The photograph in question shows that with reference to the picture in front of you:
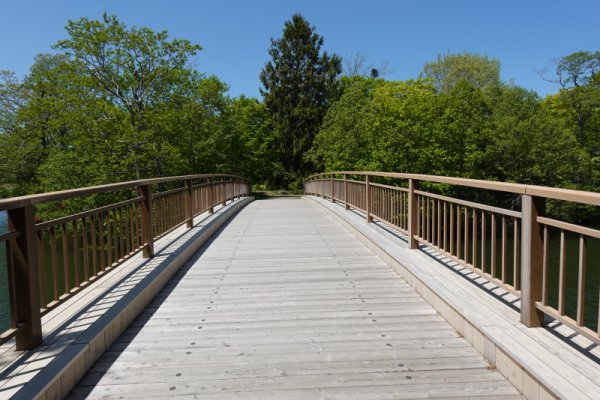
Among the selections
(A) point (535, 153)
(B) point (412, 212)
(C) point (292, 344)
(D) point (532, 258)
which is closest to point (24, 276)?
(C) point (292, 344)

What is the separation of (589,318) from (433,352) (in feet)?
42.2

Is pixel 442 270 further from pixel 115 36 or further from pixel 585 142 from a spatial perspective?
pixel 585 142

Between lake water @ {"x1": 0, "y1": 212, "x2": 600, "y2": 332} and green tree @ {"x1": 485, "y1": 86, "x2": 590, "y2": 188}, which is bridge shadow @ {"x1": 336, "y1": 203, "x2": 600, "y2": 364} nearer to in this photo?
lake water @ {"x1": 0, "y1": 212, "x2": 600, "y2": 332}

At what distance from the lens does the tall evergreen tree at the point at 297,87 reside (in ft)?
125

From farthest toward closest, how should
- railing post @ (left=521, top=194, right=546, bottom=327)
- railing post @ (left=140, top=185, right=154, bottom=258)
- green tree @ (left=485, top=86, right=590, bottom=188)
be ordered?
green tree @ (left=485, top=86, right=590, bottom=188)
railing post @ (left=140, top=185, right=154, bottom=258)
railing post @ (left=521, top=194, right=546, bottom=327)

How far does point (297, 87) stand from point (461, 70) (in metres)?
14.6

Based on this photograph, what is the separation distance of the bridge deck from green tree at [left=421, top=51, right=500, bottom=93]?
38142mm

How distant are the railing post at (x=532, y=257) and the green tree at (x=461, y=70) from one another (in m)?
39.1

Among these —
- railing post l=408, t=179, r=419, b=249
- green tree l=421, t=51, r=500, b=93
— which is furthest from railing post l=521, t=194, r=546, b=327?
green tree l=421, t=51, r=500, b=93

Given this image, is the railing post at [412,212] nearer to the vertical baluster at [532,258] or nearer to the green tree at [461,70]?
the vertical baluster at [532,258]

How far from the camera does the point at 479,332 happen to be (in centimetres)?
304

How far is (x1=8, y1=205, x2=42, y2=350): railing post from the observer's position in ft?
8.96

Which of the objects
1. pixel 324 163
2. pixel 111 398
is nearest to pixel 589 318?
pixel 111 398

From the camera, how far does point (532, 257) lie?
293cm
